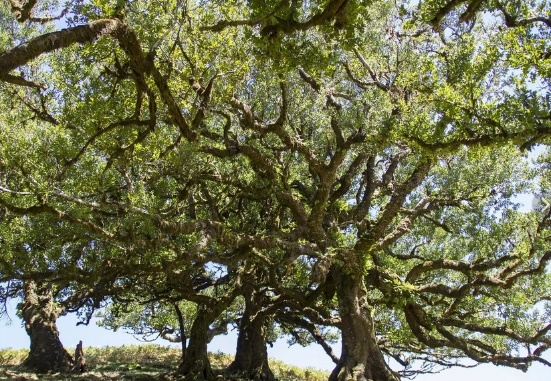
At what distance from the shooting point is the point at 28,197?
9109 mm

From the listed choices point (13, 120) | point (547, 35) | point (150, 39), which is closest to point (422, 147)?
point (547, 35)

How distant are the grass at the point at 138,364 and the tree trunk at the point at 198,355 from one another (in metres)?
0.39

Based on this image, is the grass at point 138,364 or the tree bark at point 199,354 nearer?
the tree bark at point 199,354

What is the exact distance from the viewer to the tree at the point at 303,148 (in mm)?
7234

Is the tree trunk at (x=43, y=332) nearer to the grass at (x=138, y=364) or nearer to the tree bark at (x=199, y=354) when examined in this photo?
the grass at (x=138, y=364)

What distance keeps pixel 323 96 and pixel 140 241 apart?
579 cm

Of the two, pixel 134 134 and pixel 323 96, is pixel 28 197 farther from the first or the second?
pixel 323 96

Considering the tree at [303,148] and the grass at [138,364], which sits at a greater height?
the tree at [303,148]

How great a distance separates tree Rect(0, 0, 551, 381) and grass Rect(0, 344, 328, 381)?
192 cm

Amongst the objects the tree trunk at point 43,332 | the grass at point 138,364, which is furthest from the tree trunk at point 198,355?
the tree trunk at point 43,332

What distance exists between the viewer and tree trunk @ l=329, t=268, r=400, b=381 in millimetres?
11320

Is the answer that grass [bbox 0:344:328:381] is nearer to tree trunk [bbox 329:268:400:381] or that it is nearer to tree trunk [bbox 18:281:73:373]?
tree trunk [bbox 18:281:73:373]

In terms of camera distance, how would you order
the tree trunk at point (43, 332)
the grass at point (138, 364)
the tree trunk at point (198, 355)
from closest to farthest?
the tree trunk at point (198, 355) < the grass at point (138, 364) < the tree trunk at point (43, 332)

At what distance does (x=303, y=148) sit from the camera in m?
11.1
